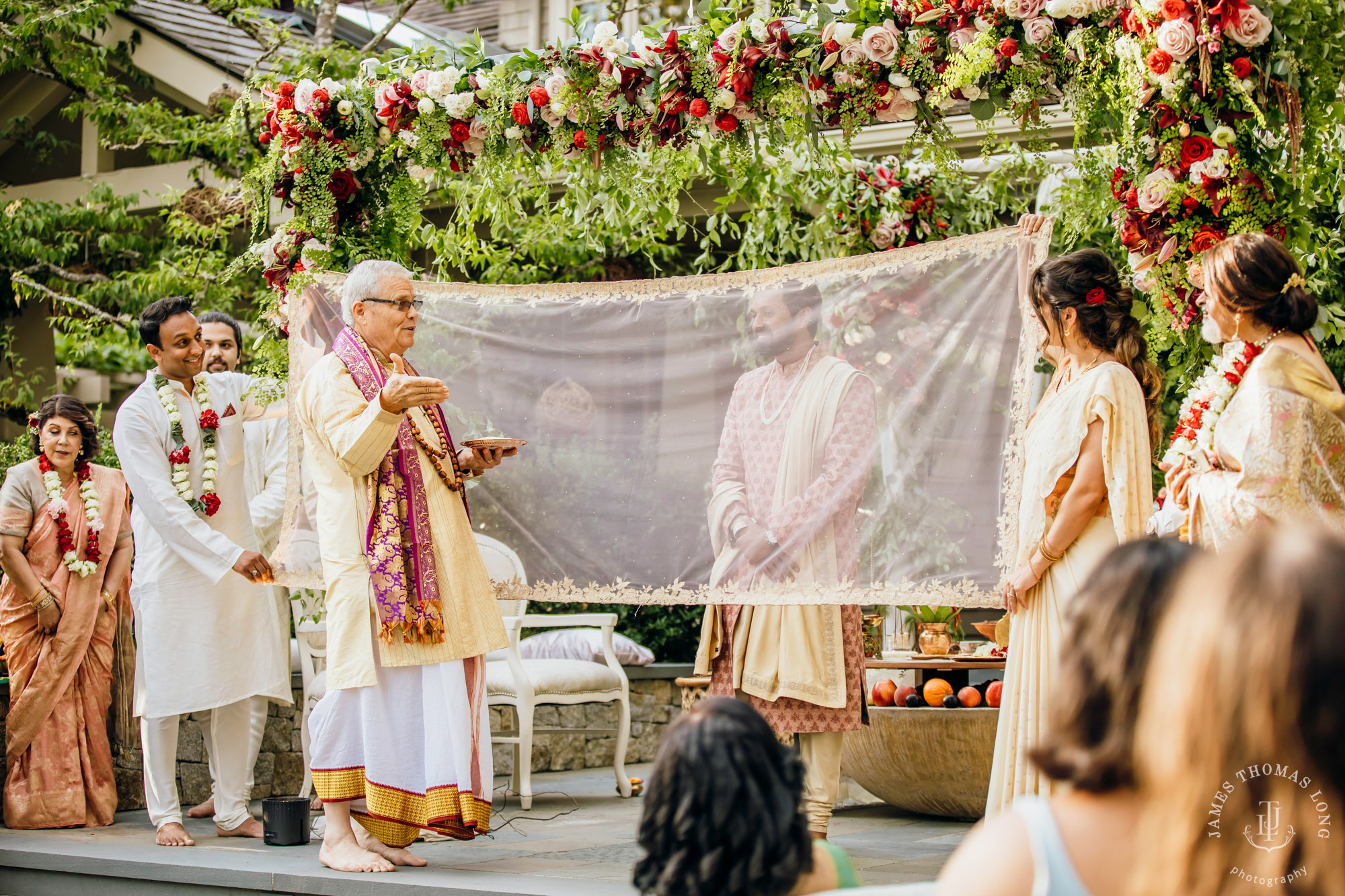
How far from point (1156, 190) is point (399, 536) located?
2.54 meters

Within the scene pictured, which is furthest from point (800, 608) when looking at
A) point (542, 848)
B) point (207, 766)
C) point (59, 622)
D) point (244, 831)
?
point (59, 622)

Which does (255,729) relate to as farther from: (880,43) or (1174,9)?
(1174,9)

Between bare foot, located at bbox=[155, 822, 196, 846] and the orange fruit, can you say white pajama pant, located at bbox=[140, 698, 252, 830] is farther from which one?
the orange fruit

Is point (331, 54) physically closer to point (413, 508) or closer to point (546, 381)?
point (546, 381)

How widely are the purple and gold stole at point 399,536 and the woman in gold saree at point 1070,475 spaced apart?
184 cm

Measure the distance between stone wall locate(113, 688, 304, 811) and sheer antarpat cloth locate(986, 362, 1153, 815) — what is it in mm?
3700

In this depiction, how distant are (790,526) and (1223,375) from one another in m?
1.53

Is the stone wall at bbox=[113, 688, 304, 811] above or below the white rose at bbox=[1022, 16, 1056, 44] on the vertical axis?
below

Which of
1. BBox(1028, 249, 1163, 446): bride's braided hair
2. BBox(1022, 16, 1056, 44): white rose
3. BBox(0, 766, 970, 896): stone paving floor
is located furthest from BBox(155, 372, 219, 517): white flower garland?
BBox(1022, 16, 1056, 44): white rose

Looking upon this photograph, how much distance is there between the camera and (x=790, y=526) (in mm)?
4387

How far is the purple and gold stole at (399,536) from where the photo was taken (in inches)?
167

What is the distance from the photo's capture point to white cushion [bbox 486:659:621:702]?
5.94 meters

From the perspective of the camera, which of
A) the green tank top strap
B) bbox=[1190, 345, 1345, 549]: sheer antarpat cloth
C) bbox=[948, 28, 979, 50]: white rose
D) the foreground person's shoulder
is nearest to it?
the foreground person's shoulder

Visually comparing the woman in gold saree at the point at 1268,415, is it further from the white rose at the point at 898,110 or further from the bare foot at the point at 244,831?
the bare foot at the point at 244,831
